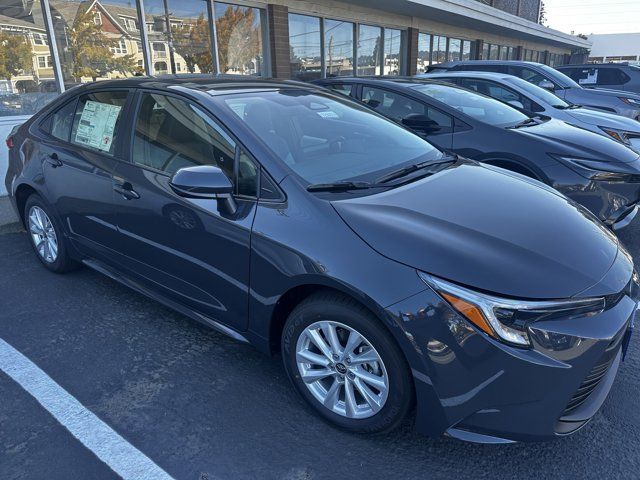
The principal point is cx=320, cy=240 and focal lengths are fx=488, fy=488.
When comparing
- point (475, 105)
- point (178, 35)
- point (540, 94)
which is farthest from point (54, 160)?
point (540, 94)

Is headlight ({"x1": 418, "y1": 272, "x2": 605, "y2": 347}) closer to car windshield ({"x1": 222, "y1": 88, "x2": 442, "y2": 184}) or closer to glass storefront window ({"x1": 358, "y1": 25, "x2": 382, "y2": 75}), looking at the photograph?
car windshield ({"x1": 222, "y1": 88, "x2": 442, "y2": 184})

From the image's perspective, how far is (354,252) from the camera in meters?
2.04

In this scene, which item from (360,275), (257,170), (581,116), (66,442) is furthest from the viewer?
(581,116)

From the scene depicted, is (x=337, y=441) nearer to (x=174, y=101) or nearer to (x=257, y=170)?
(x=257, y=170)

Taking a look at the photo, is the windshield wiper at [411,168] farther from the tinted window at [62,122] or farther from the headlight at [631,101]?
the headlight at [631,101]

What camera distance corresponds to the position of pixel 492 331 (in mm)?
1800

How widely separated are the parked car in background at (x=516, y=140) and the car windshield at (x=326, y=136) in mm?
832

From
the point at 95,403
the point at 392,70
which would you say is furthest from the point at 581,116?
the point at 392,70

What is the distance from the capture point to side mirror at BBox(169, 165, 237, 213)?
231 cm

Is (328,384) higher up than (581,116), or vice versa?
(581,116)

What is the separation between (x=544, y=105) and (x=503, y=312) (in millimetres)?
5755

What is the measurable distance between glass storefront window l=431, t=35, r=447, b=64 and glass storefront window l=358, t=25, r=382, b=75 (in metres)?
3.75

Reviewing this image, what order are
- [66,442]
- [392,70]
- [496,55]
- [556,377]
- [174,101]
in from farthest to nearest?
[496,55]
[392,70]
[174,101]
[66,442]
[556,377]

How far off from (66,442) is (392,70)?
44.2ft
